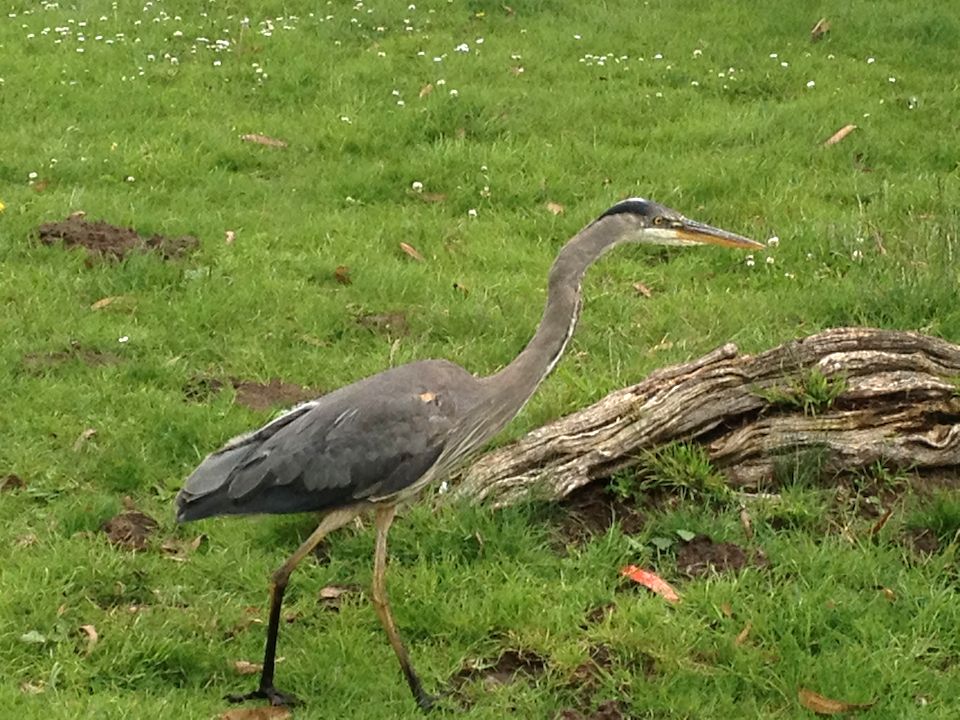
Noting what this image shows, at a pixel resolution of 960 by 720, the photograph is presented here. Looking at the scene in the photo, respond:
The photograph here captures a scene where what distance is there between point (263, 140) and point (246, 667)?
5961 millimetres

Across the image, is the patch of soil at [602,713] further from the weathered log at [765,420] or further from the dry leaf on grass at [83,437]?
the dry leaf on grass at [83,437]

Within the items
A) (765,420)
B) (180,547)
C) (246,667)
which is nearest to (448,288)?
(765,420)

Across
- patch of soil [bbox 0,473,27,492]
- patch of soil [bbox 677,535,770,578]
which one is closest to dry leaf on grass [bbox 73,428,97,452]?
patch of soil [bbox 0,473,27,492]

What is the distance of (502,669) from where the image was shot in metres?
4.88

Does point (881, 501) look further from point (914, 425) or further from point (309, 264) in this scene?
point (309, 264)

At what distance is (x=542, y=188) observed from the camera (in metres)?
9.34

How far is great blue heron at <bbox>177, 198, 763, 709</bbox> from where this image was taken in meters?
4.68

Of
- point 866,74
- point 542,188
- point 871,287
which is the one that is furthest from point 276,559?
point 866,74

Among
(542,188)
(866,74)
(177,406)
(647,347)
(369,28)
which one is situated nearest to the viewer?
(177,406)

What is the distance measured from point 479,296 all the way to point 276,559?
2.69m

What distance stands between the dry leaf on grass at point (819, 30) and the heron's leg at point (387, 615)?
902 centimetres

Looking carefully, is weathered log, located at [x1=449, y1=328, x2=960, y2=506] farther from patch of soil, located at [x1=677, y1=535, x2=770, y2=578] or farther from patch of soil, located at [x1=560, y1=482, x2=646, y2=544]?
patch of soil, located at [x1=677, y1=535, x2=770, y2=578]

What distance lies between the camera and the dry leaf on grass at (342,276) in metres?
8.06

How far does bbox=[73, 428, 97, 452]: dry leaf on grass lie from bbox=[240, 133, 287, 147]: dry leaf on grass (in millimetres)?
4207
